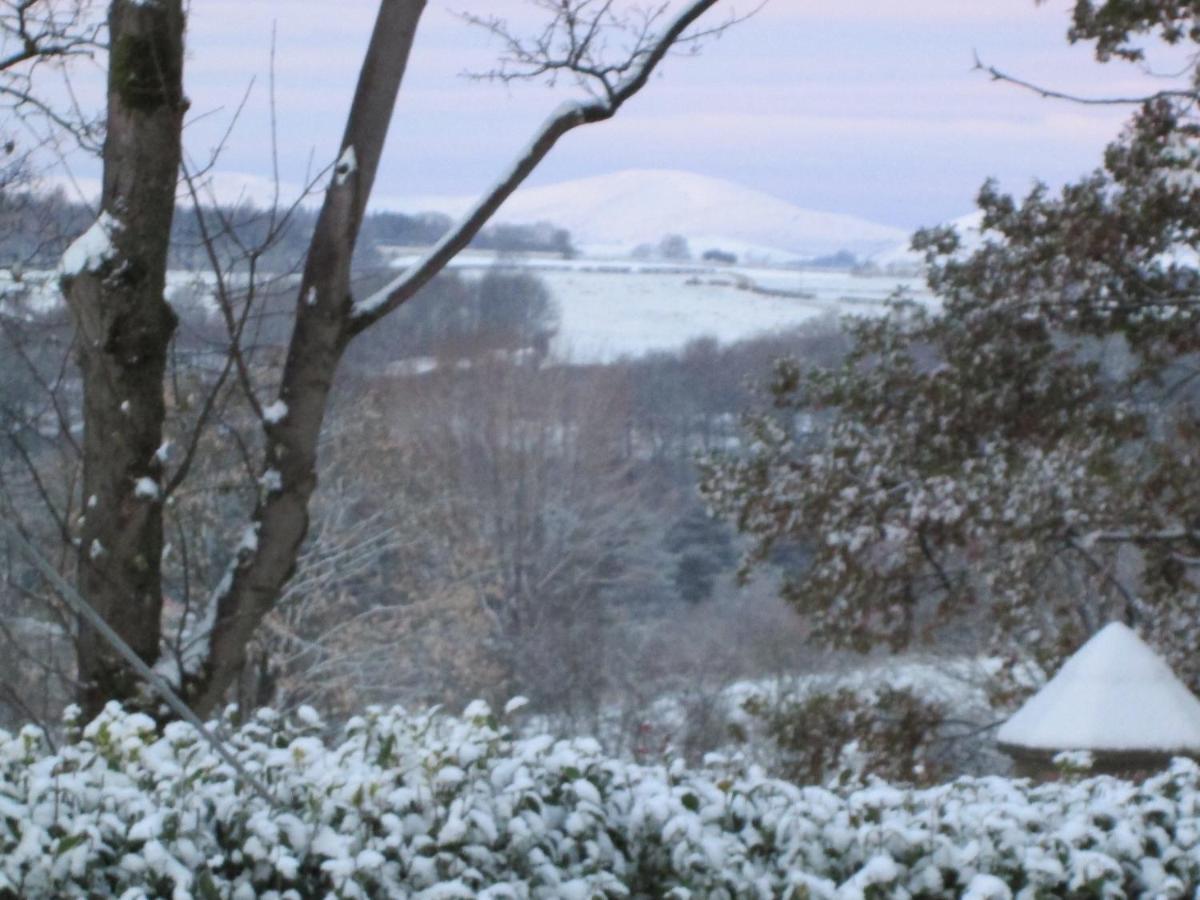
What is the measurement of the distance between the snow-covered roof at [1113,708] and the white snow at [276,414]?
8.72ft

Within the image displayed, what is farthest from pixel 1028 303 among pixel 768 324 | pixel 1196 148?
pixel 768 324

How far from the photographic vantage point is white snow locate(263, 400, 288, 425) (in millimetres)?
5355

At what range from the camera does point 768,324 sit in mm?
52844

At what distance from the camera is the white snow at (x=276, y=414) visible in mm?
5355

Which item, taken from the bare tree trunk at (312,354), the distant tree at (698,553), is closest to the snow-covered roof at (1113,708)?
the bare tree trunk at (312,354)

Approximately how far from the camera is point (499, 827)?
11.4 ft

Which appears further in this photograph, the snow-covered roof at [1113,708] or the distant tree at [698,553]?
the distant tree at [698,553]

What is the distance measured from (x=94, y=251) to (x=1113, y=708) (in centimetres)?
357

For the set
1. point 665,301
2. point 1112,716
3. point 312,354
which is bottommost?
point 1112,716

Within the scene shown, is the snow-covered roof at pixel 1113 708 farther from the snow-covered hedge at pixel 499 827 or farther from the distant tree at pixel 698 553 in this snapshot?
the distant tree at pixel 698 553

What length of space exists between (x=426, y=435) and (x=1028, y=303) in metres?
29.0

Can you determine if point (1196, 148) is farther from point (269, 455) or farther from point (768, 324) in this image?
point (768, 324)

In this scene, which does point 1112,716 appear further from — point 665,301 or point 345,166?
point 665,301

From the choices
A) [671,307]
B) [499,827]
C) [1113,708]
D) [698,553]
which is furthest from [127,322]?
[671,307]
